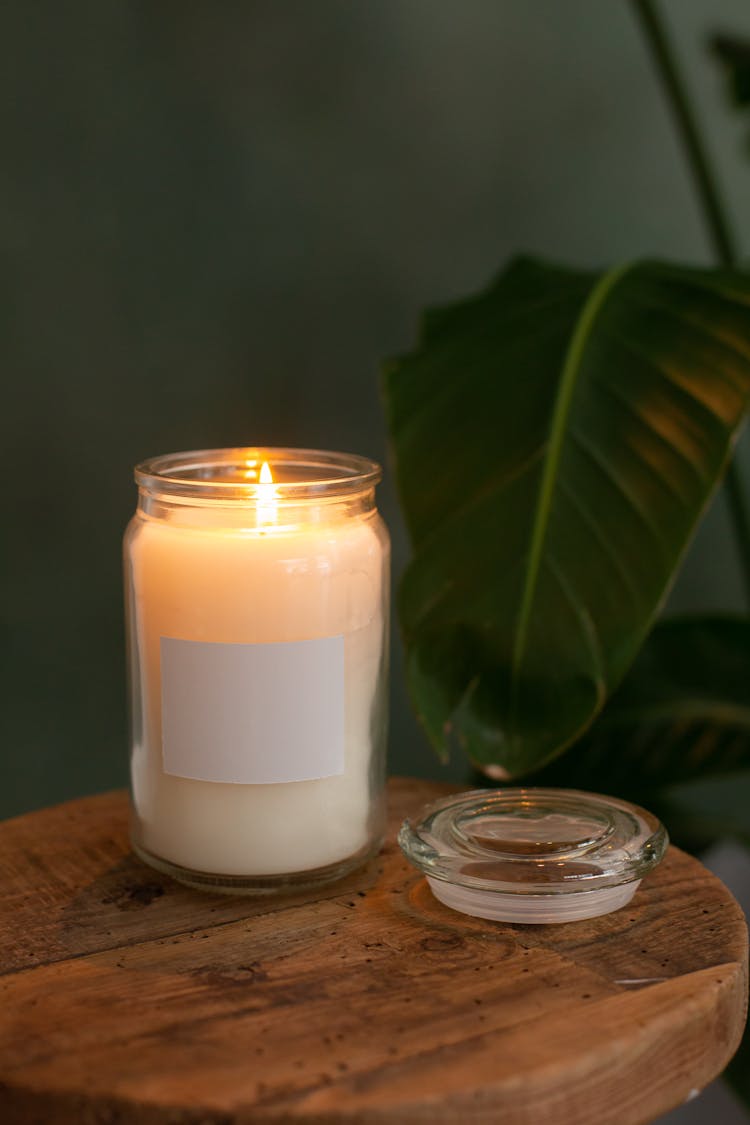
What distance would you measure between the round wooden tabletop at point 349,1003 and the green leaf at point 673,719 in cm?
41

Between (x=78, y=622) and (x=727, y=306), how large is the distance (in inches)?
25.0

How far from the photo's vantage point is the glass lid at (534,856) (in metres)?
0.54

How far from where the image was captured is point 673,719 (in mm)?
1050

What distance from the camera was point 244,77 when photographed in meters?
1.07

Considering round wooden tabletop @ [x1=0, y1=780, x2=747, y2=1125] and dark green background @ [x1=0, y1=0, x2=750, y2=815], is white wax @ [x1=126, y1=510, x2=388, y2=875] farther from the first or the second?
dark green background @ [x1=0, y1=0, x2=750, y2=815]

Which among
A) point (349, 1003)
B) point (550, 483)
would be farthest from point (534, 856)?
point (550, 483)

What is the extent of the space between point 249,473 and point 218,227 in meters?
0.46

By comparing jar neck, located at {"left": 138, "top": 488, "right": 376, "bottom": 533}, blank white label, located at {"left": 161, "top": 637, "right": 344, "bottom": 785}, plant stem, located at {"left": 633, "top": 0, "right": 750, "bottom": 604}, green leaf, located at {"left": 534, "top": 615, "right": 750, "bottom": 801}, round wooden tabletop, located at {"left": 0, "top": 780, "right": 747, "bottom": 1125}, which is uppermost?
plant stem, located at {"left": 633, "top": 0, "right": 750, "bottom": 604}

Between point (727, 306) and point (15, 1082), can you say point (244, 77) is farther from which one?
point (15, 1082)

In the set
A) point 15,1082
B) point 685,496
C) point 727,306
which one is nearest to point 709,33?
point 727,306

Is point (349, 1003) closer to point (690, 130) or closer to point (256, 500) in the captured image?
point (256, 500)

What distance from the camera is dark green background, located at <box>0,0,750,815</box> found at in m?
1.01

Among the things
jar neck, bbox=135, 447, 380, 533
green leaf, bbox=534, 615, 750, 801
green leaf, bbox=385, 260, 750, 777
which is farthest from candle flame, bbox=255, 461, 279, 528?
green leaf, bbox=534, 615, 750, 801

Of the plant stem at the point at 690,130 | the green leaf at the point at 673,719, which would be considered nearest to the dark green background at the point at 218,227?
the plant stem at the point at 690,130
